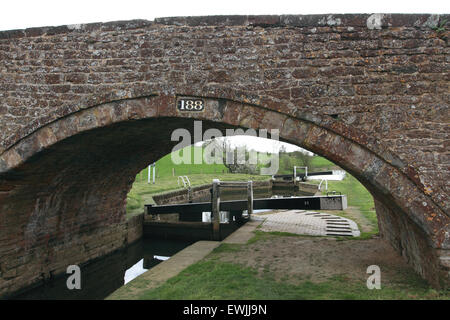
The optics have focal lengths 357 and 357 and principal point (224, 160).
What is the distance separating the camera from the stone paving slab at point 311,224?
10.1 m

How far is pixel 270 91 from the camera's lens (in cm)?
531

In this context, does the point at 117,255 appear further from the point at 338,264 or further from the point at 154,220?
the point at 338,264

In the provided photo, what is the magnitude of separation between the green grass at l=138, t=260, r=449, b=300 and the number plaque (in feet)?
8.97

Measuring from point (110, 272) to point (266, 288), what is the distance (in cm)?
560

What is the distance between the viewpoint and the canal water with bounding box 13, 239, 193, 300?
26.2 feet

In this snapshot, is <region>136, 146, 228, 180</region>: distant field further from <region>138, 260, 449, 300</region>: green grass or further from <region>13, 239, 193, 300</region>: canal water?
<region>138, 260, 449, 300</region>: green grass

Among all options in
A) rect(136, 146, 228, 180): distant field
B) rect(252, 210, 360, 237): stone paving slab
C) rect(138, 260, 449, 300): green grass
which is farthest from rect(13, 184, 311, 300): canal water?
rect(136, 146, 228, 180): distant field

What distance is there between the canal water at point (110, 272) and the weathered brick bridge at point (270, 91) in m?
2.56

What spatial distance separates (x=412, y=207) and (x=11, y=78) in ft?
21.8

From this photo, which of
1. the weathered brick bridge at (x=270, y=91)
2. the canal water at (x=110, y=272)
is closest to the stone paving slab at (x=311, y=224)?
the canal water at (x=110, y=272)

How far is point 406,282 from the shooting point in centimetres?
557

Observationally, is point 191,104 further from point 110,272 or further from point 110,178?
point 110,272

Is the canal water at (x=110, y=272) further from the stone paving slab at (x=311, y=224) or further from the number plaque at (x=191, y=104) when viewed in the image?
the number plaque at (x=191, y=104)
